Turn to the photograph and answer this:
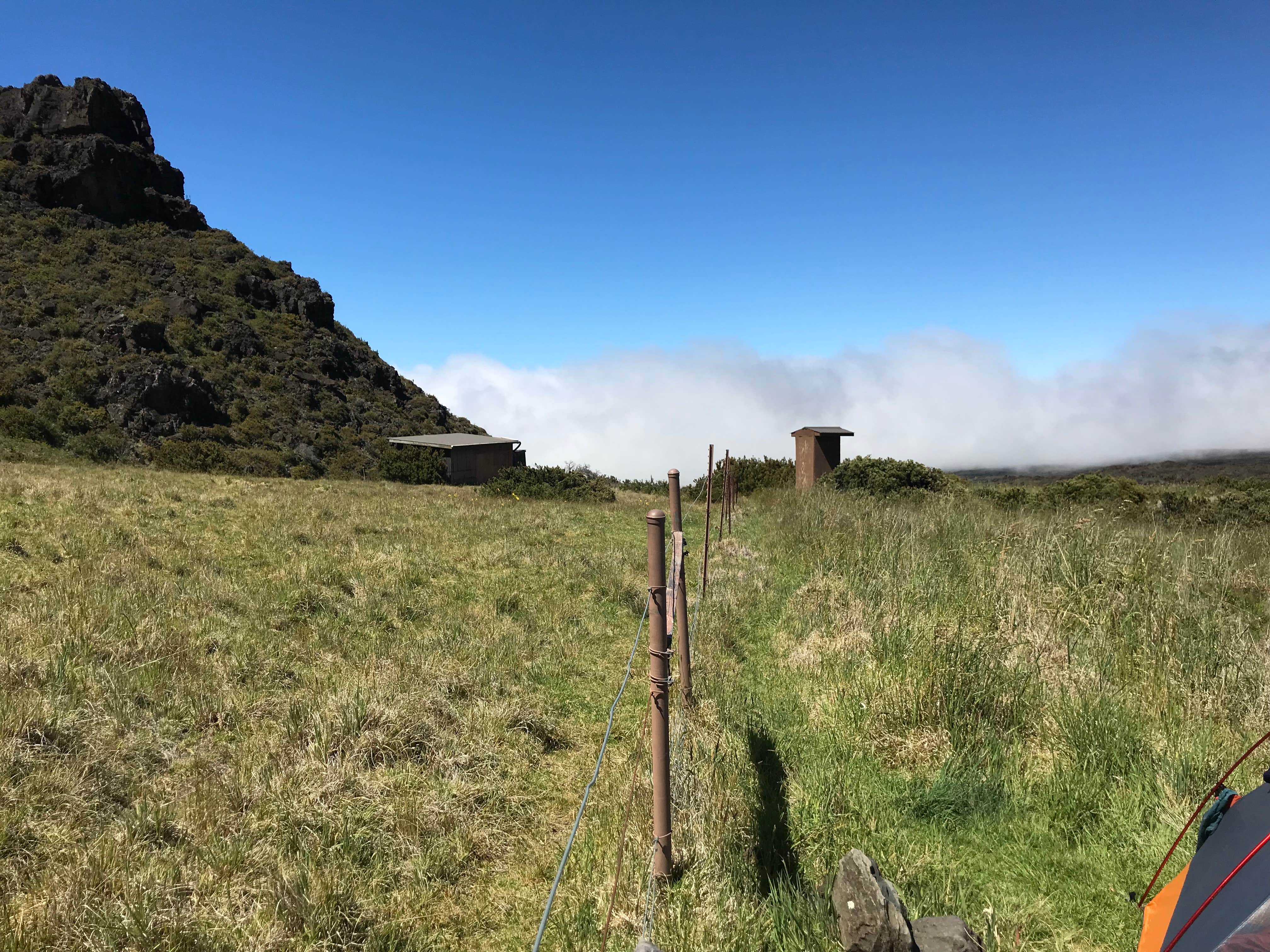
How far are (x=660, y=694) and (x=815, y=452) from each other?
853 inches

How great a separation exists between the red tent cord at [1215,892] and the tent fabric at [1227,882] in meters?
0.01

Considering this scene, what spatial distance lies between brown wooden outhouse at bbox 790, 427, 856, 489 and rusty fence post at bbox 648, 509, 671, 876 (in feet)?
67.9

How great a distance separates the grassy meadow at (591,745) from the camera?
10.1 ft

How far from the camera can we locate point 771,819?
3857 millimetres

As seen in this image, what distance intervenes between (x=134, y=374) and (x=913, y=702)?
145 feet

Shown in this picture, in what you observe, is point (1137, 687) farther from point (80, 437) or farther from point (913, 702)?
point (80, 437)

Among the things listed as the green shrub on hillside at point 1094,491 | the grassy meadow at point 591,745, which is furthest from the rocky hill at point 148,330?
the green shrub on hillside at point 1094,491

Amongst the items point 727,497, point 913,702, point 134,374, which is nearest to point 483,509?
point 727,497

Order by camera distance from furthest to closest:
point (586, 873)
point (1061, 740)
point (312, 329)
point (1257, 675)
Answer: point (312, 329)
point (1257, 675)
point (1061, 740)
point (586, 873)

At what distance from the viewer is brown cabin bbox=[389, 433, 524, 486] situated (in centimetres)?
3272

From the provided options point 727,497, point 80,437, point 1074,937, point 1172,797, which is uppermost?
point 80,437

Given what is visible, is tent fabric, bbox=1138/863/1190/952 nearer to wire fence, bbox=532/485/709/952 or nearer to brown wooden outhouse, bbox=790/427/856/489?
wire fence, bbox=532/485/709/952

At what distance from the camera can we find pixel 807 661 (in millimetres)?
6027

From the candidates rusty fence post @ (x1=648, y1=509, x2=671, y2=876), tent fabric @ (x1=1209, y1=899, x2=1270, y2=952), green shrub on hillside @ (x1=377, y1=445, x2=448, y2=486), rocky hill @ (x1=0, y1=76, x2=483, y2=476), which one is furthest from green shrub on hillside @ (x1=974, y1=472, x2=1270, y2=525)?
rocky hill @ (x1=0, y1=76, x2=483, y2=476)
